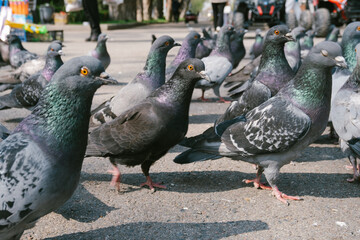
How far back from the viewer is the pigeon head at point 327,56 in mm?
3174

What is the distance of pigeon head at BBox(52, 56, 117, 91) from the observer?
90.1 inches

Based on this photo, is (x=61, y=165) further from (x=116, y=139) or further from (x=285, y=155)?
(x=285, y=155)

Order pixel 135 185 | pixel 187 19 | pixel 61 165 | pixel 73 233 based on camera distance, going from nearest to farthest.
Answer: pixel 61 165 → pixel 73 233 → pixel 135 185 → pixel 187 19

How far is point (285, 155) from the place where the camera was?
3283mm

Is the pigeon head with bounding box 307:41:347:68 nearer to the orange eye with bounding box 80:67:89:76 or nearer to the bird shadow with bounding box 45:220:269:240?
the bird shadow with bounding box 45:220:269:240

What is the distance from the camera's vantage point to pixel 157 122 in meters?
3.27

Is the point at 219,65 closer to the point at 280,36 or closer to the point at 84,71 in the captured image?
the point at 280,36

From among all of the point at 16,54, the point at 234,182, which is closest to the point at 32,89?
the point at 234,182

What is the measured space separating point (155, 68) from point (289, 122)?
1.76 metres

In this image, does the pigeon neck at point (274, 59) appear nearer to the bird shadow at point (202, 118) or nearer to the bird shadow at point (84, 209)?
the bird shadow at point (202, 118)

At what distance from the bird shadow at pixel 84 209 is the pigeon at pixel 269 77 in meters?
1.45

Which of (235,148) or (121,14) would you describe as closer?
(235,148)

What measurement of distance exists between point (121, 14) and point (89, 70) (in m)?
27.7

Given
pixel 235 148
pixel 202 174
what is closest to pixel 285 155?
pixel 235 148
